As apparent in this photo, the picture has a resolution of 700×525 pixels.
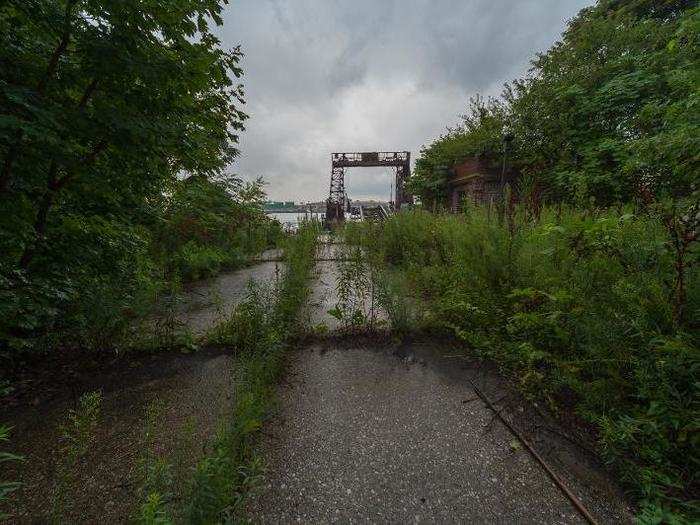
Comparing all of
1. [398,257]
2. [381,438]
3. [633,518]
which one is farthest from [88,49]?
[398,257]

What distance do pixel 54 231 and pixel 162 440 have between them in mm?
1677

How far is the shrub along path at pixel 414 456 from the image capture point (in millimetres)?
1278

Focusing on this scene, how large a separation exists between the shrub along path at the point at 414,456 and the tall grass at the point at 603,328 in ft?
0.70

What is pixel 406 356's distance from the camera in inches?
98.5

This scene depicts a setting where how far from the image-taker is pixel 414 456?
5.07 feet

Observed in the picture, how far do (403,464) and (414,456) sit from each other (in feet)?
0.28

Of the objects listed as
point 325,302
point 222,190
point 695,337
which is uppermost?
point 222,190

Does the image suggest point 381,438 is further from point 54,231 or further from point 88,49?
point 88,49

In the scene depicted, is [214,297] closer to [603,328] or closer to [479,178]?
[603,328]

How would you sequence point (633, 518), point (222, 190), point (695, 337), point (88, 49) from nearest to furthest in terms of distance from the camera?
1. point (633, 518)
2. point (695, 337)
3. point (88, 49)
4. point (222, 190)

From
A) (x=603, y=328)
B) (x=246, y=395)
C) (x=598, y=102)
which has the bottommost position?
(x=246, y=395)

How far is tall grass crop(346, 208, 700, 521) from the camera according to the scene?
1.31 m

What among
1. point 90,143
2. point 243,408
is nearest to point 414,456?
point 243,408

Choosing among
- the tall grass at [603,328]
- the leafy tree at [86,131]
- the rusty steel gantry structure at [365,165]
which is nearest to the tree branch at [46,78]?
the leafy tree at [86,131]
